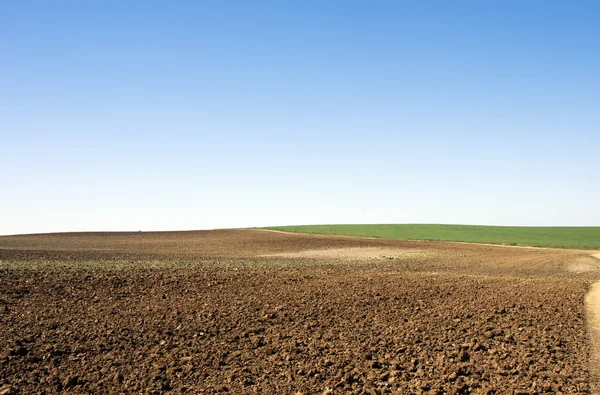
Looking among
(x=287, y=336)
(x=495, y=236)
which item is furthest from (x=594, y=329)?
(x=495, y=236)

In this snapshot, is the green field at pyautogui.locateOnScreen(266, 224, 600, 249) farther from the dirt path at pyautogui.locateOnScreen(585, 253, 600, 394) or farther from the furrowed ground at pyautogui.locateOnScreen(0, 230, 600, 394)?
the furrowed ground at pyautogui.locateOnScreen(0, 230, 600, 394)

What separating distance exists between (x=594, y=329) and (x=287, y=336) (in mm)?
7610

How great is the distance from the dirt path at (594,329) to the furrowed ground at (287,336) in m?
0.19

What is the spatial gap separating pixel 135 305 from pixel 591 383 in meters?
11.4

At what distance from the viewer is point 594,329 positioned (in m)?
12.8

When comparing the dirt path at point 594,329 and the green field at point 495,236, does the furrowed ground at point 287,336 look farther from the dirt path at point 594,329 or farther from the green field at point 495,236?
the green field at point 495,236

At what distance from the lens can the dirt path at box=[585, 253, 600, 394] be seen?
9.15m

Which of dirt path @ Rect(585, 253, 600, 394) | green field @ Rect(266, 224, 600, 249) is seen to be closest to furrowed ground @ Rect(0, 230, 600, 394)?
dirt path @ Rect(585, 253, 600, 394)

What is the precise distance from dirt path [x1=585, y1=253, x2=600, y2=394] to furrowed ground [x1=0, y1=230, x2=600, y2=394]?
0.19 metres

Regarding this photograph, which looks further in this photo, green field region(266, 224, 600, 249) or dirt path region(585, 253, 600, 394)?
green field region(266, 224, 600, 249)

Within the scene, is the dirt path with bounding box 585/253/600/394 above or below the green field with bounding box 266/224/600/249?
below

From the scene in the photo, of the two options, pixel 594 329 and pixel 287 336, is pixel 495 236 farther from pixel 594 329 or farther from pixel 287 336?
pixel 287 336

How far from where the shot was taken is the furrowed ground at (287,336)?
8891 mm

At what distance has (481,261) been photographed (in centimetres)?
3303
